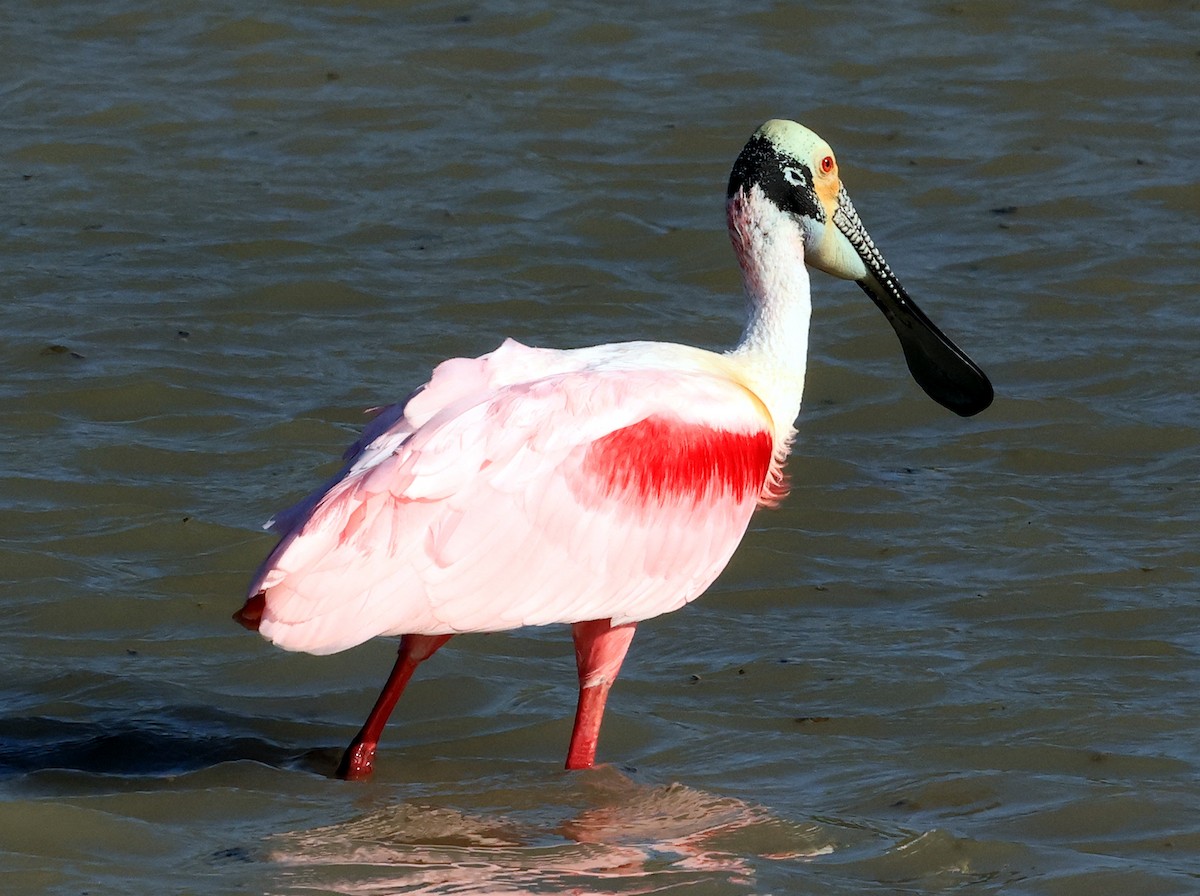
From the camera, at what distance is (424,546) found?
6.24 metres

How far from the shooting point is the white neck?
7.10 metres

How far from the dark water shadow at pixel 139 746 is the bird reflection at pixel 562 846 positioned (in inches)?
28.2

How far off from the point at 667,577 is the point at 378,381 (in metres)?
3.20

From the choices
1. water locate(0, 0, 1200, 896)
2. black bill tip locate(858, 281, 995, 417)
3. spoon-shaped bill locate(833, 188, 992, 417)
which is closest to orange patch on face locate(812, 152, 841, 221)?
spoon-shaped bill locate(833, 188, 992, 417)

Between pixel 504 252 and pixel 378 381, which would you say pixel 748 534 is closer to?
pixel 378 381

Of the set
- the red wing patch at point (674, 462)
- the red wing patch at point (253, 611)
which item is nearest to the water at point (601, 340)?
the red wing patch at point (253, 611)

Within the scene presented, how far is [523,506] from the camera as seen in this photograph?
645 cm

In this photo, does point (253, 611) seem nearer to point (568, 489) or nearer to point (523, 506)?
point (523, 506)

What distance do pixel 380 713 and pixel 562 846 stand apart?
2.93 ft

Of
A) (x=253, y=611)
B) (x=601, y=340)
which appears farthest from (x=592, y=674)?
(x=601, y=340)

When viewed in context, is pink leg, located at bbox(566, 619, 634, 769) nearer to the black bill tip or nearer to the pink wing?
the pink wing

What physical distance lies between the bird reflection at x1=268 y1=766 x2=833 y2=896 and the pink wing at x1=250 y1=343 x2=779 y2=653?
529mm

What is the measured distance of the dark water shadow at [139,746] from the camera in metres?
6.64

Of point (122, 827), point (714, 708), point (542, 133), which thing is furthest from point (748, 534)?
point (542, 133)
